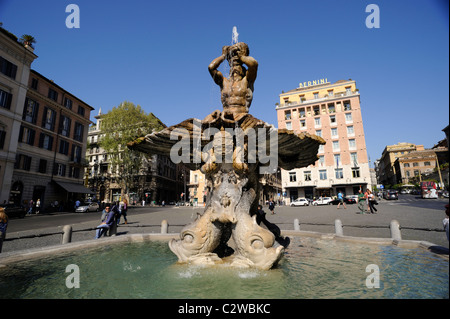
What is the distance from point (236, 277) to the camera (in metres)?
3.31

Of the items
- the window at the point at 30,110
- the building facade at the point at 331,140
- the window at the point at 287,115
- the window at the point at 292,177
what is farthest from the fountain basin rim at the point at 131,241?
the window at the point at 287,115

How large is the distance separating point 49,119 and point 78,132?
4929mm

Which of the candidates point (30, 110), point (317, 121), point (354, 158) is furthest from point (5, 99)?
point (354, 158)

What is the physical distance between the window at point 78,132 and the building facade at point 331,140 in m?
34.0

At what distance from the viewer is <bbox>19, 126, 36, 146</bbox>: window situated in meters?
24.1

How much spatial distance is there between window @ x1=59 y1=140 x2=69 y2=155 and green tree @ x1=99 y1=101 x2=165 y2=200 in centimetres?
412

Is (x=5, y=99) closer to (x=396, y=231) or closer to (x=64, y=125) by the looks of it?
(x=64, y=125)

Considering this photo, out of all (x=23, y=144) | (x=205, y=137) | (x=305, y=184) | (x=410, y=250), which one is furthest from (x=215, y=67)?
(x=305, y=184)

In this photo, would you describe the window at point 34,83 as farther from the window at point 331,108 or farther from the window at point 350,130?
the window at point 350,130

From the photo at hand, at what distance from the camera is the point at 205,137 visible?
464cm

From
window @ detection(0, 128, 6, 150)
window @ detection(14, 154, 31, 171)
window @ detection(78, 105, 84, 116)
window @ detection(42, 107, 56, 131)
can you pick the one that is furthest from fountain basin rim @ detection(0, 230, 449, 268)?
window @ detection(78, 105, 84, 116)

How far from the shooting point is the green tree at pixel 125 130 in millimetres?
32406

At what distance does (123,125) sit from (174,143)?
3134cm
